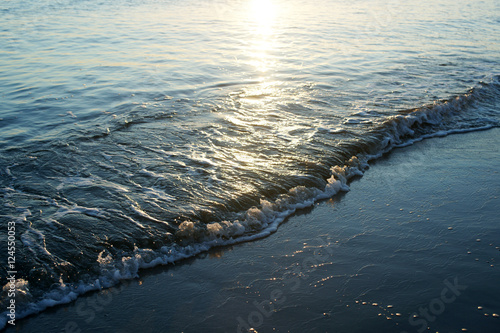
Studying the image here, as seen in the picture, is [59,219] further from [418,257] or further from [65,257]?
[418,257]

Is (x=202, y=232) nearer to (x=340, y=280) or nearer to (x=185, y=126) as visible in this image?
(x=340, y=280)

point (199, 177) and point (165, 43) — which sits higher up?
point (165, 43)

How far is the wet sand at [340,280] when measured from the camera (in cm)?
376

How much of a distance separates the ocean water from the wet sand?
0.36 m

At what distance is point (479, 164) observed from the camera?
6973 millimetres

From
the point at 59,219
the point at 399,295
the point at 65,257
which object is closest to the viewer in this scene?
the point at 399,295

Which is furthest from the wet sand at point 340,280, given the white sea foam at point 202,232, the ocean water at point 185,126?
the ocean water at point 185,126

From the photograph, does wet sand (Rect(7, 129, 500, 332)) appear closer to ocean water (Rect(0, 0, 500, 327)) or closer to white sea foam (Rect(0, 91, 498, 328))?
white sea foam (Rect(0, 91, 498, 328))

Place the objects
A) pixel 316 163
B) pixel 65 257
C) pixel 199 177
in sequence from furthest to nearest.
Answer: pixel 316 163 → pixel 199 177 → pixel 65 257

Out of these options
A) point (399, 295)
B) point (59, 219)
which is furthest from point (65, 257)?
point (399, 295)

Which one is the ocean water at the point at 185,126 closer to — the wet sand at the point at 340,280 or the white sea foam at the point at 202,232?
the white sea foam at the point at 202,232

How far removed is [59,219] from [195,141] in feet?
10.2

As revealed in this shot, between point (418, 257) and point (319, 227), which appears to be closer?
point (418, 257)

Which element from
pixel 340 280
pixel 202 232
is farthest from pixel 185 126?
pixel 340 280
